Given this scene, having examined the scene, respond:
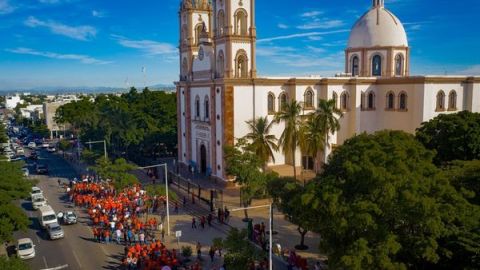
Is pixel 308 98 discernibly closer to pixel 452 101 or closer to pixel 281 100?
pixel 281 100

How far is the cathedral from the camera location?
120 feet

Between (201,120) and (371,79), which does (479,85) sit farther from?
(201,120)

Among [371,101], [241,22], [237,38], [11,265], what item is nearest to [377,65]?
[371,101]

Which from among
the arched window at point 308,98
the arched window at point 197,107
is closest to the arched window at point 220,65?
the arched window at point 197,107

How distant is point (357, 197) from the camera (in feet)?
54.5

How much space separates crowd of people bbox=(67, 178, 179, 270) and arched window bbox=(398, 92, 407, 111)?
23284 mm

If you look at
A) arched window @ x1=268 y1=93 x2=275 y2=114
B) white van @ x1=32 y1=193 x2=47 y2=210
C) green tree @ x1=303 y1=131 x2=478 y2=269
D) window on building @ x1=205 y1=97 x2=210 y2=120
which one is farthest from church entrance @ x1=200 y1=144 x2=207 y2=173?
green tree @ x1=303 y1=131 x2=478 y2=269

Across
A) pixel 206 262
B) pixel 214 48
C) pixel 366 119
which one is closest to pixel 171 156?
pixel 214 48

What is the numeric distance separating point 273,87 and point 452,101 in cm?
1703

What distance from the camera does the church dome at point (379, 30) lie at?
44.6 metres

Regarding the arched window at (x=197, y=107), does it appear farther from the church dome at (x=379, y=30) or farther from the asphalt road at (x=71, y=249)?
the church dome at (x=379, y=30)

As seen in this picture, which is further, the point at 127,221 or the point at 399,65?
the point at 399,65

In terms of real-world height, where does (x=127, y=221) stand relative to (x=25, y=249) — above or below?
above

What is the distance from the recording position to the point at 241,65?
1464 inches
